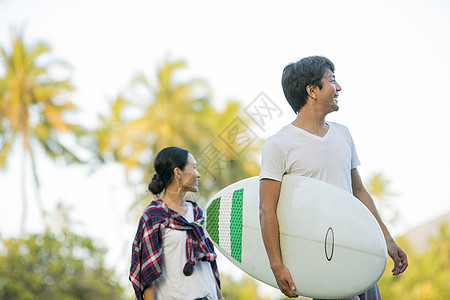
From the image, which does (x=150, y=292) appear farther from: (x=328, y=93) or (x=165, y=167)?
(x=328, y=93)

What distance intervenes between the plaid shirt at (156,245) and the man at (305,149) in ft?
2.90

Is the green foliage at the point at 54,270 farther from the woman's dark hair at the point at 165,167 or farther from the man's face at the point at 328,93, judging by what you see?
the man's face at the point at 328,93

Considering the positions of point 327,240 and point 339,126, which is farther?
point 339,126

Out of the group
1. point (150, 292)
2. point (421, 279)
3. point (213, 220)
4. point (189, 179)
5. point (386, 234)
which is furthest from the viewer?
point (421, 279)

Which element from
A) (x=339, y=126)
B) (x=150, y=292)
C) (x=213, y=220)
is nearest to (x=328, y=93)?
(x=339, y=126)

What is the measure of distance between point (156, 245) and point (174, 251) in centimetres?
12

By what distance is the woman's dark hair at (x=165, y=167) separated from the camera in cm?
342

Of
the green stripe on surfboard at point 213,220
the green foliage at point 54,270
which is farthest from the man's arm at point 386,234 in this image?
the green foliage at point 54,270

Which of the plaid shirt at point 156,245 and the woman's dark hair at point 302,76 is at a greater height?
the woman's dark hair at point 302,76

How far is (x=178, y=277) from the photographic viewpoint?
3.15 meters

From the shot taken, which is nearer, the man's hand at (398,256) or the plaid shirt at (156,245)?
the man's hand at (398,256)

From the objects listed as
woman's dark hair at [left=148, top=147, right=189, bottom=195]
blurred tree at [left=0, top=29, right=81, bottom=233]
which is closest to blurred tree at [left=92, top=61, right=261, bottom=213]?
blurred tree at [left=0, top=29, right=81, bottom=233]

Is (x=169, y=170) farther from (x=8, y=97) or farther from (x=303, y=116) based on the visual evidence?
(x=8, y=97)

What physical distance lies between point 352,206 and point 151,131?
18.8m
